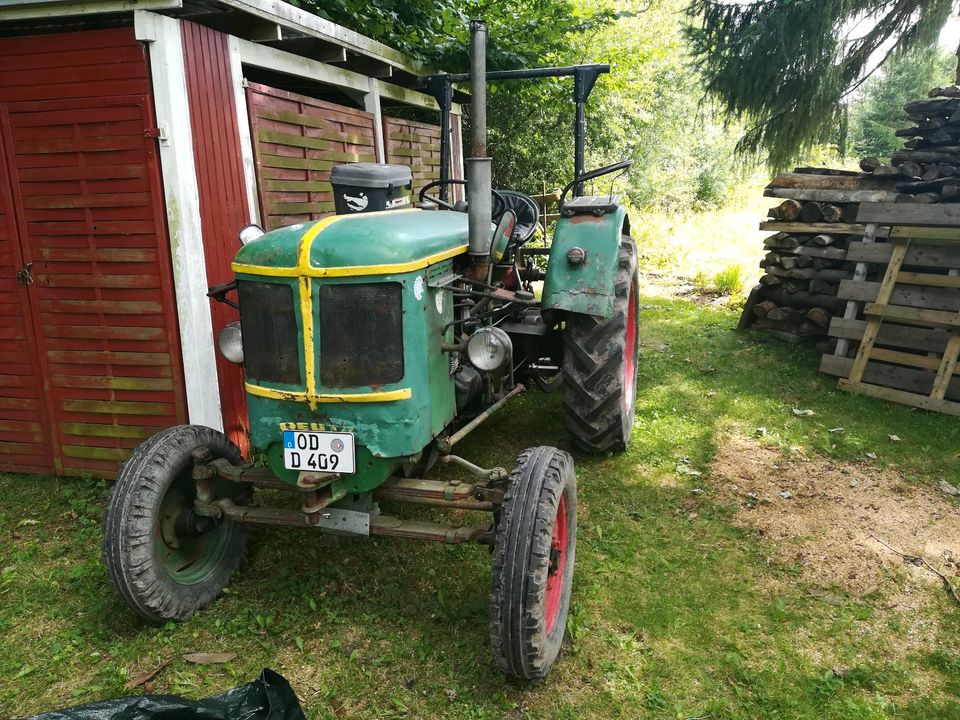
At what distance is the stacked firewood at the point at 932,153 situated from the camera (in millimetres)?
5134

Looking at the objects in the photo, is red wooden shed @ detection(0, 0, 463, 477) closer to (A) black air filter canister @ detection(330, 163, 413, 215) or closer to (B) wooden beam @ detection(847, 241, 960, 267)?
(A) black air filter canister @ detection(330, 163, 413, 215)

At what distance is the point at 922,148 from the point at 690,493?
3.76 metres

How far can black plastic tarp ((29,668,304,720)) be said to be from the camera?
6.21 ft

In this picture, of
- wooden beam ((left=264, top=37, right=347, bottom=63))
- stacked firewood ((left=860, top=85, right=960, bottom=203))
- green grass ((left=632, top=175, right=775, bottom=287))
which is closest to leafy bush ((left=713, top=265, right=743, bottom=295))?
green grass ((left=632, top=175, right=775, bottom=287))

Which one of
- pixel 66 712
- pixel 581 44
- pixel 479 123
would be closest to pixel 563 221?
pixel 479 123

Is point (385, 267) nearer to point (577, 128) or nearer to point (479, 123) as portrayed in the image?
point (479, 123)

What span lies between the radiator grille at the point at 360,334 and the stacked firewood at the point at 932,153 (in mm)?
4669

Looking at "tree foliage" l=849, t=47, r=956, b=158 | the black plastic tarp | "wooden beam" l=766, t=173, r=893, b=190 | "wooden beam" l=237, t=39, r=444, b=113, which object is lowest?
the black plastic tarp

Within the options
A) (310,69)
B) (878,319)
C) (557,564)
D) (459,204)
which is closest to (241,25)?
(310,69)

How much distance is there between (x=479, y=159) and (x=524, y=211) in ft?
6.03

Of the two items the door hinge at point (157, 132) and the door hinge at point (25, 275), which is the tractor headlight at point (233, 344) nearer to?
the door hinge at point (157, 132)

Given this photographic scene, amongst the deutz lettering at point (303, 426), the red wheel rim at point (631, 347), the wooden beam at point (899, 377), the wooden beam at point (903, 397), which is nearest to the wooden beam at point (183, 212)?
the deutz lettering at point (303, 426)

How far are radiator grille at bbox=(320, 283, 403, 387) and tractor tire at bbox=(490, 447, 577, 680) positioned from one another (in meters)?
0.58

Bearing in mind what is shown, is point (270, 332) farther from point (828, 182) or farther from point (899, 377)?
point (828, 182)
